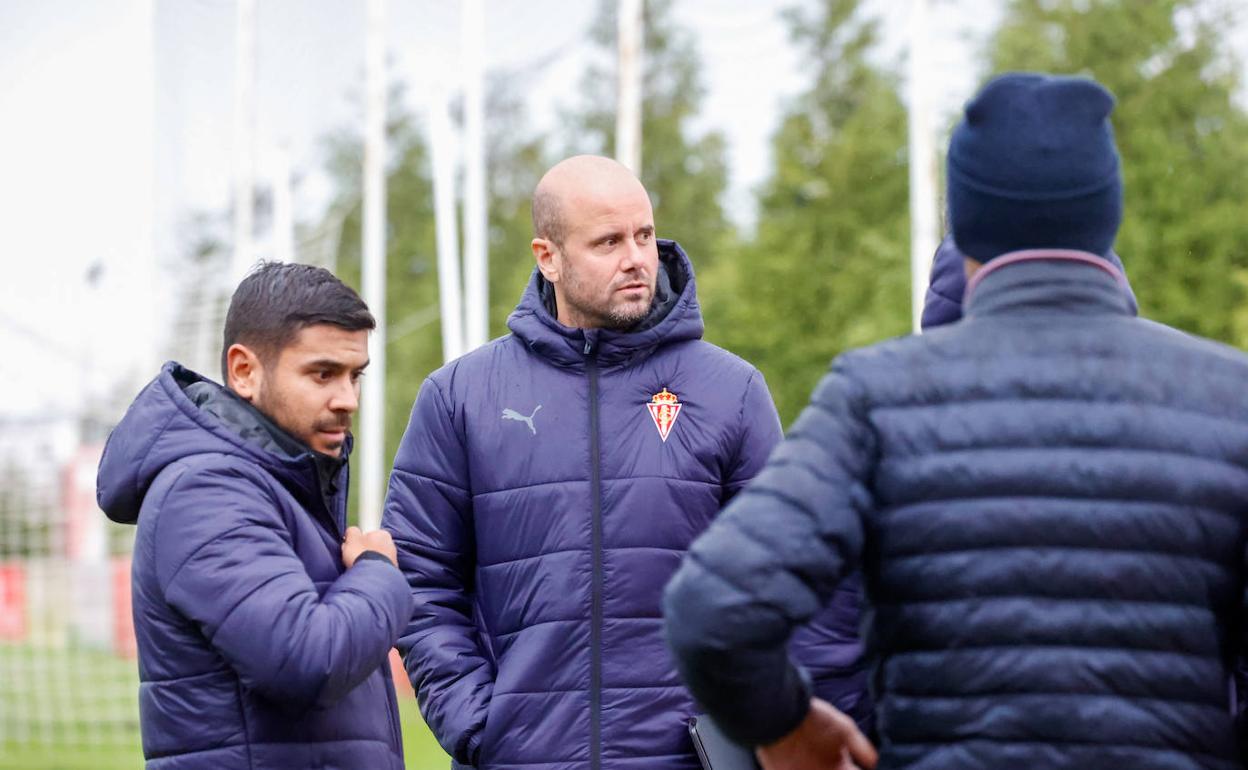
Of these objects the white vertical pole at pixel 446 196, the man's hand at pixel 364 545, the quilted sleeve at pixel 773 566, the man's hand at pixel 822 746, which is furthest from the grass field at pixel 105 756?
the quilted sleeve at pixel 773 566

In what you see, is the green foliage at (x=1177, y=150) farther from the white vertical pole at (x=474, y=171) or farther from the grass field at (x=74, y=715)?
the grass field at (x=74, y=715)

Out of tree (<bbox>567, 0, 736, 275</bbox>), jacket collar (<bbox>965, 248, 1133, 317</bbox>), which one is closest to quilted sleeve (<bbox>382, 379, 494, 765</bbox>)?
jacket collar (<bbox>965, 248, 1133, 317</bbox>)

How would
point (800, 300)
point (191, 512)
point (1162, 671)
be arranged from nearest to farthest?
point (1162, 671) < point (191, 512) < point (800, 300)

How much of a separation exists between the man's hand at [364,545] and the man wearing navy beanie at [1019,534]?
1.10 meters

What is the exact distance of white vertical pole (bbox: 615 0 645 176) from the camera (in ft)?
64.2

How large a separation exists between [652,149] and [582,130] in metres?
2.32

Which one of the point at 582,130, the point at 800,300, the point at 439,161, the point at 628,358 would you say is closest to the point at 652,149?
the point at 582,130

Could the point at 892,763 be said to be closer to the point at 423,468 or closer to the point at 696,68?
the point at 423,468

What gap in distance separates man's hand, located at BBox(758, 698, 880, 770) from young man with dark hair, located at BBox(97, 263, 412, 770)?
888 mm

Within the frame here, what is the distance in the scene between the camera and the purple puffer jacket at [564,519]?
139 inches

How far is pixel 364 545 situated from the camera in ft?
10.8

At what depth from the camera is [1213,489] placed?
226cm

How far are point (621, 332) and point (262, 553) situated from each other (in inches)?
40.9

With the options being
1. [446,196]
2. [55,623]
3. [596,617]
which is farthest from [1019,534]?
[55,623]
